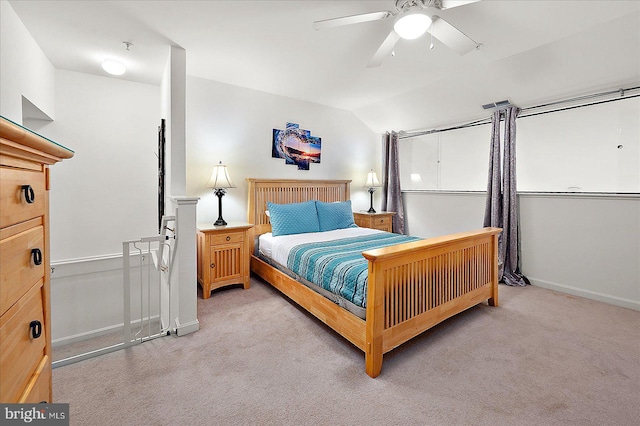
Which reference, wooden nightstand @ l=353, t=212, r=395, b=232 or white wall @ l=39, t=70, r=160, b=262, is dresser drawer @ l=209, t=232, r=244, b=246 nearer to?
white wall @ l=39, t=70, r=160, b=262

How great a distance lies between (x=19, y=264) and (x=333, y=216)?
11.1 ft

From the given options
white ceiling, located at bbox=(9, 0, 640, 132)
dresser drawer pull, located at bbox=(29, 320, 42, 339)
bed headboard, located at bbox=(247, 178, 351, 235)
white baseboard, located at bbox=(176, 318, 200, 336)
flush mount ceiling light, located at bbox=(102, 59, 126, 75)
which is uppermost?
white ceiling, located at bbox=(9, 0, 640, 132)

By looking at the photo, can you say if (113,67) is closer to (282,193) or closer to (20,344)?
(282,193)

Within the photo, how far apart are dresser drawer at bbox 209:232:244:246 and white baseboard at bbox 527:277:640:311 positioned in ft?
11.6

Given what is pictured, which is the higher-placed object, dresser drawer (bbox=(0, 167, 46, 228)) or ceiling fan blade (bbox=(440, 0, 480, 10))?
ceiling fan blade (bbox=(440, 0, 480, 10))

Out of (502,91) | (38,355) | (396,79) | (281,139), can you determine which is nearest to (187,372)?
(38,355)

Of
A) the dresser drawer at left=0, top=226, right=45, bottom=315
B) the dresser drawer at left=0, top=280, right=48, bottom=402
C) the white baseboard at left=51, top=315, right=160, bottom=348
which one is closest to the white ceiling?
the dresser drawer at left=0, top=226, right=45, bottom=315

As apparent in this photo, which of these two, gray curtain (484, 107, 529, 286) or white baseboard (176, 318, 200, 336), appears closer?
white baseboard (176, 318, 200, 336)

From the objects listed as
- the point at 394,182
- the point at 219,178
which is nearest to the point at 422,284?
the point at 219,178

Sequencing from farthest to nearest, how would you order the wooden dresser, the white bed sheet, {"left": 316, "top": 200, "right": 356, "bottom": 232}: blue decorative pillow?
{"left": 316, "top": 200, "right": 356, "bottom": 232}: blue decorative pillow < the white bed sheet < the wooden dresser

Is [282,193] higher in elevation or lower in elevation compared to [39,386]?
higher

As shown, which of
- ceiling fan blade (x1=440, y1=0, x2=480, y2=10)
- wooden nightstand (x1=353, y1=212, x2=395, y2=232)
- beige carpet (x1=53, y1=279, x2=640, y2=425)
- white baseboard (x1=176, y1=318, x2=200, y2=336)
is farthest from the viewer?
wooden nightstand (x1=353, y1=212, x2=395, y2=232)

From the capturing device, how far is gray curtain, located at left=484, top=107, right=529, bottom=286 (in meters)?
3.58

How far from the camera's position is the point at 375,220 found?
186 inches
